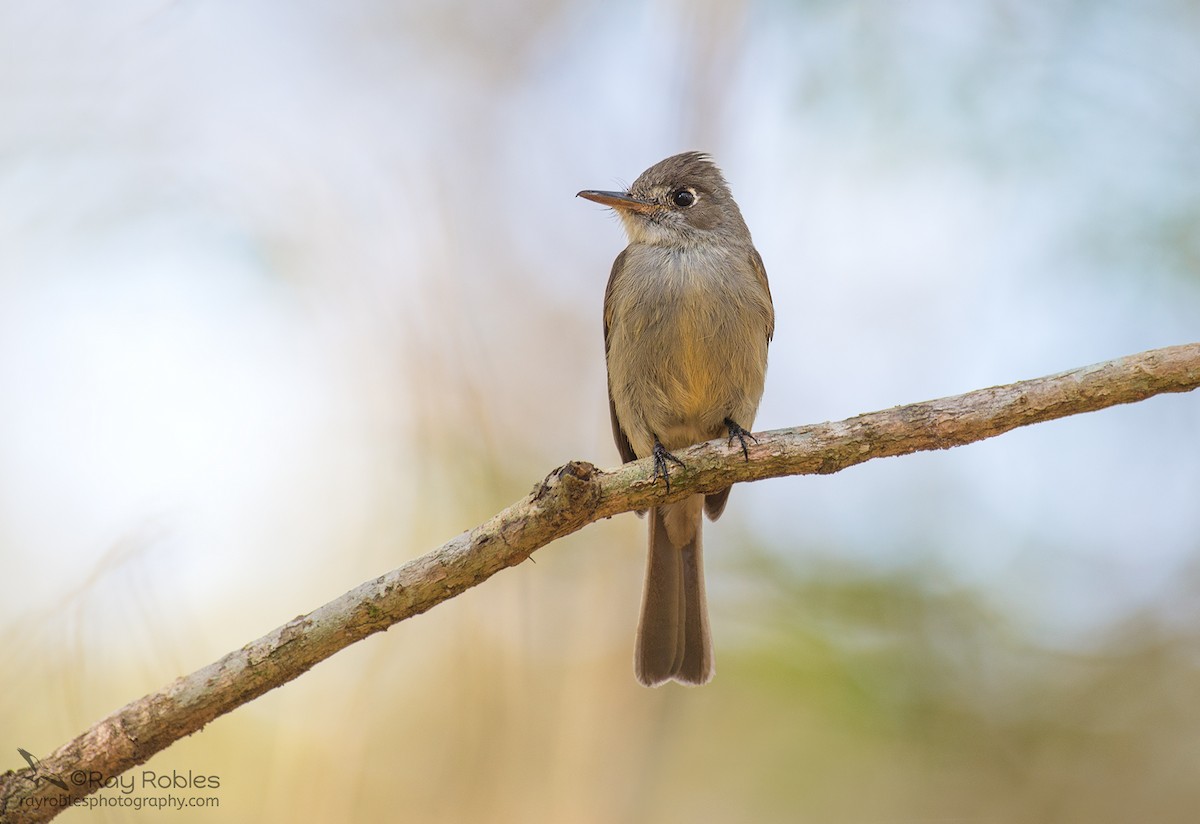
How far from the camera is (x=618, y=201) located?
529 cm

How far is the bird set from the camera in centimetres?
471

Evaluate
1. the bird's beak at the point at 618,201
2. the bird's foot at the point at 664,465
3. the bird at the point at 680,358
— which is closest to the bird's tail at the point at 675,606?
the bird at the point at 680,358

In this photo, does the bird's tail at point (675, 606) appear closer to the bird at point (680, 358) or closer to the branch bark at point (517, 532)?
the bird at point (680, 358)

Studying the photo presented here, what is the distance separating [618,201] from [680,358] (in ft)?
3.42

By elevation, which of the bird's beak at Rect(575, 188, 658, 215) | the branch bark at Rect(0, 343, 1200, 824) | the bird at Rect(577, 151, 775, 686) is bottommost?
the branch bark at Rect(0, 343, 1200, 824)

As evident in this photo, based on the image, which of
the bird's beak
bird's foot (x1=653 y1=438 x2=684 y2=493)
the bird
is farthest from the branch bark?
the bird's beak

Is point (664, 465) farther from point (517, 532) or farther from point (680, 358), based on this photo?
A: point (680, 358)

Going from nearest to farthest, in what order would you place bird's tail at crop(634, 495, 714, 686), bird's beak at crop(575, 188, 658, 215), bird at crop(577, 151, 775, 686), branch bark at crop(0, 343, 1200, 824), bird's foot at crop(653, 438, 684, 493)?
branch bark at crop(0, 343, 1200, 824) < bird's foot at crop(653, 438, 684, 493) < bird at crop(577, 151, 775, 686) < bird's tail at crop(634, 495, 714, 686) < bird's beak at crop(575, 188, 658, 215)

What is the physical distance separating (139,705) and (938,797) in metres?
4.11

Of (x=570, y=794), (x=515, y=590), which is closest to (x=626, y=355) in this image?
(x=515, y=590)

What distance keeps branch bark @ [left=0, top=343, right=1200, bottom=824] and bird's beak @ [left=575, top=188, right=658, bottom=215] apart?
6.85ft

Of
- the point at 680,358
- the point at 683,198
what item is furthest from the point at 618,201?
the point at 680,358

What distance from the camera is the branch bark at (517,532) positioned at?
2.86 m

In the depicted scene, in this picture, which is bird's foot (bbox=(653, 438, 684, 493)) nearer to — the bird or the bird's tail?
the bird
